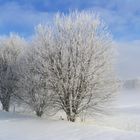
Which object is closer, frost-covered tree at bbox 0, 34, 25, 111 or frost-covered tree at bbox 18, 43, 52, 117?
frost-covered tree at bbox 18, 43, 52, 117

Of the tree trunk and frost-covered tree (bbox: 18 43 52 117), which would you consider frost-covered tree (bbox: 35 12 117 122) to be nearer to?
frost-covered tree (bbox: 18 43 52 117)

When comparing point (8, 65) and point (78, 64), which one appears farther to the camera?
point (8, 65)

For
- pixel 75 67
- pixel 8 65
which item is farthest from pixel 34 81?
pixel 8 65

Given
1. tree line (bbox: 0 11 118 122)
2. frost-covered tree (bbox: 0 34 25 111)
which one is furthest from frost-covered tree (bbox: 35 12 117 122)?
frost-covered tree (bbox: 0 34 25 111)

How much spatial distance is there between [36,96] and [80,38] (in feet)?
27.8

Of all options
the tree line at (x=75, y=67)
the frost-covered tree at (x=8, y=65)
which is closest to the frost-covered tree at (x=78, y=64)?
the tree line at (x=75, y=67)

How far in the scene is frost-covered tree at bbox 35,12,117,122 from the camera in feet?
94.3

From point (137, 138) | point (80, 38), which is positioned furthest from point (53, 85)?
point (137, 138)

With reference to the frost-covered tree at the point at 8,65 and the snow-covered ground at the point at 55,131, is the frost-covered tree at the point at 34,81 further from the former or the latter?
the frost-covered tree at the point at 8,65

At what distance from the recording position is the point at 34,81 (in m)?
32.8

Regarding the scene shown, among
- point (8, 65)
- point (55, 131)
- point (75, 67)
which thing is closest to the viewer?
point (55, 131)

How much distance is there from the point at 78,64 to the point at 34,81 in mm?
5682

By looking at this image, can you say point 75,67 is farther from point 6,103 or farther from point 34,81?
point 6,103

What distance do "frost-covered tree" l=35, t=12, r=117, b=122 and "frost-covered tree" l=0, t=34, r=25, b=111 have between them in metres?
16.0
